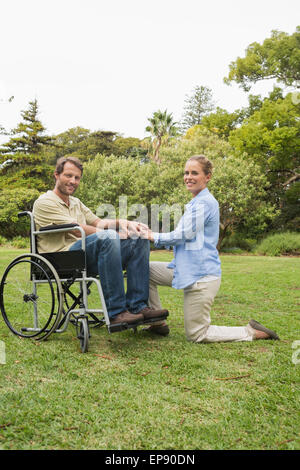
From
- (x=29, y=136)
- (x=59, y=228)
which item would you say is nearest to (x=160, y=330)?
(x=59, y=228)

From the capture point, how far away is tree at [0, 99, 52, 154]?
25.7 metres

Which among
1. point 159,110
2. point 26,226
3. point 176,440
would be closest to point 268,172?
point 26,226

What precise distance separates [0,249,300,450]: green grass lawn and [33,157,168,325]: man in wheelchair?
1.04 feet

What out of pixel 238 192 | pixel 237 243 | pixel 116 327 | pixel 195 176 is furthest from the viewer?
pixel 237 243

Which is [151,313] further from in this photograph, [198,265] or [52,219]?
[52,219]

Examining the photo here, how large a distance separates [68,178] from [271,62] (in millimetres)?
20897

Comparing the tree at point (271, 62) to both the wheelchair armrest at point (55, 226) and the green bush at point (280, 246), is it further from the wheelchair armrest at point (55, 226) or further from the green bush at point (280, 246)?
the wheelchair armrest at point (55, 226)

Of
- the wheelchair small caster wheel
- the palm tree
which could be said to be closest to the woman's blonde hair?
the wheelchair small caster wheel

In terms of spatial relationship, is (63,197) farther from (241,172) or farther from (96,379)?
(241,172)

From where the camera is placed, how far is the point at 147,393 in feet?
7.32

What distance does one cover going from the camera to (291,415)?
1985 millimetres

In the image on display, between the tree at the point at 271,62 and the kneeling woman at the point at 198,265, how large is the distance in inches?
777

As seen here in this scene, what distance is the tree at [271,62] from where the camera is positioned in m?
20.8
